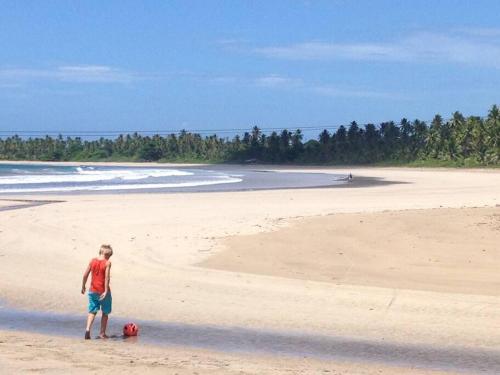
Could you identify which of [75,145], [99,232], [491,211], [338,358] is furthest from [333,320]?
[75,145]

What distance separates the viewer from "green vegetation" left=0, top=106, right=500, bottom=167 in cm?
10081

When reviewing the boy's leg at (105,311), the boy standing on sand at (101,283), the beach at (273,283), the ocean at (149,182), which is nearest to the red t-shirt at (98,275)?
the boy standing on sand at (101,283)

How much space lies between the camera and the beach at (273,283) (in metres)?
8.94

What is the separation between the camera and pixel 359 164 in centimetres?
12000

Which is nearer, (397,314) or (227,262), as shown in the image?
(397,314)

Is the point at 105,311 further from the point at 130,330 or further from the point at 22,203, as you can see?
the point at 22,203

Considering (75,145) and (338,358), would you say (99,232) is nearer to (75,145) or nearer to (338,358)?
(338,358)

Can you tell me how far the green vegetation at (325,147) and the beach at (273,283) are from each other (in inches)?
2954

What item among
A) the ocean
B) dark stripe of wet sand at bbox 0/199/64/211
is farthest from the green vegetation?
dark stripe of wet sand at bbox 0/199/64/211

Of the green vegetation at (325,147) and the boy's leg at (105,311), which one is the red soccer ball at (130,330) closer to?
the boy's leg at (105,311)

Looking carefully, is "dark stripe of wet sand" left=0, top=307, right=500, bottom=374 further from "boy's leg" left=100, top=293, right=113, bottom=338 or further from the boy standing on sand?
the boy standing on sand

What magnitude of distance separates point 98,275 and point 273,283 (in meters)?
3.80

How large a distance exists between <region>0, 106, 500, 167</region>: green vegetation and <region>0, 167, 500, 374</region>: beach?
75.0 m

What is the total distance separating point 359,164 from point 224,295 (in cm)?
10868
